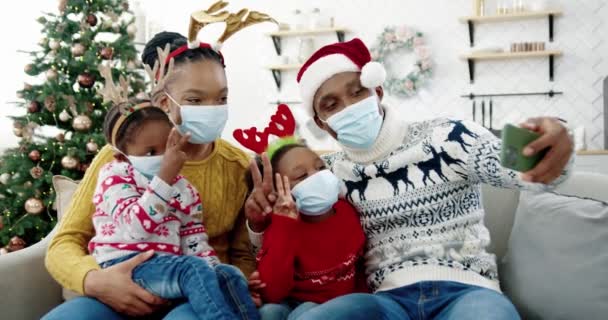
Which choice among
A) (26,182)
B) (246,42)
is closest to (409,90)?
(246,42)

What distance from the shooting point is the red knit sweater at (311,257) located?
1.54 m

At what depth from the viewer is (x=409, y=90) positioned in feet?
16.5

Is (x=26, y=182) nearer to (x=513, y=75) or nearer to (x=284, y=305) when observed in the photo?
(x=284, y=305)

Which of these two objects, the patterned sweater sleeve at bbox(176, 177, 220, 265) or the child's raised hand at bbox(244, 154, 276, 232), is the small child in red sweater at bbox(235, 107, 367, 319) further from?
the patterned sweater sleeve at bbox(176, 177, 220, 265)

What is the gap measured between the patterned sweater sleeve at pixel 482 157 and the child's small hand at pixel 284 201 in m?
0.47

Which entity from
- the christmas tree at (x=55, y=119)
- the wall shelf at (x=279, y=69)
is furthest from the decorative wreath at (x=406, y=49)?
the christmas tree at (x=55, y=119)

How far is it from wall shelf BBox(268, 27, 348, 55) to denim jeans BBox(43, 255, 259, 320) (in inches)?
160

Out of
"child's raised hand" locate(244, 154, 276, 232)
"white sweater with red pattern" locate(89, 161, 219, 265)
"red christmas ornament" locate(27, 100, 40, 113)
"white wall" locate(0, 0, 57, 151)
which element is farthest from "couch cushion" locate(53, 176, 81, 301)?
"white wall" locate(0, 0, 57, 151)

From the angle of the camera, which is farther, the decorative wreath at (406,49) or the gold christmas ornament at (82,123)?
the decorative wreath at (406,49)

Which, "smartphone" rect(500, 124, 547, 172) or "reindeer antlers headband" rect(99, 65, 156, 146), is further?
"reindeer antlers headband" rect(99, 65, 156, 146)

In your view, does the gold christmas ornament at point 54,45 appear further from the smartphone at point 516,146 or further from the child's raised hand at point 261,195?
the smartphone at point 516,146

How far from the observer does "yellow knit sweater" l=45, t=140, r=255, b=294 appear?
1517 millimetres

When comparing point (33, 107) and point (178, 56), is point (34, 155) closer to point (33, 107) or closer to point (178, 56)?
point (33, 107)

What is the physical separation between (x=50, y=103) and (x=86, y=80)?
249 mm
